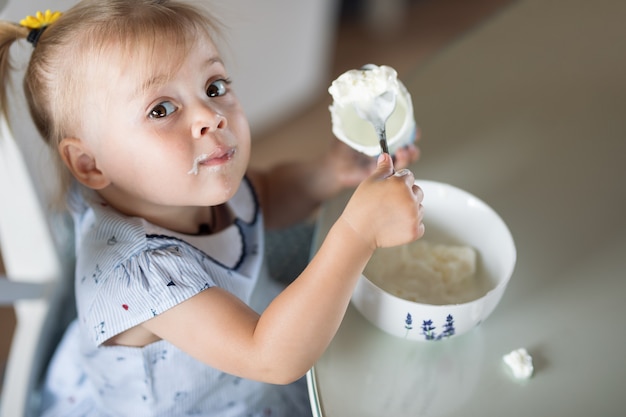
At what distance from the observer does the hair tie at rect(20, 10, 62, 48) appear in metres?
0.69

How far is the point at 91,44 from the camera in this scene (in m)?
0.65

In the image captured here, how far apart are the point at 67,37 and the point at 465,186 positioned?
1.53ft

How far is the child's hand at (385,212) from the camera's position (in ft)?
1.98

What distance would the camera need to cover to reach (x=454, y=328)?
0.63 m

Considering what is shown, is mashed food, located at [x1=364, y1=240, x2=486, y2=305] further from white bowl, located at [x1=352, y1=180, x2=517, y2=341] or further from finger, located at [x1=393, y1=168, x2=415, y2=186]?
finger, located at [x1=393, y1=168, x2=415, y2=186]

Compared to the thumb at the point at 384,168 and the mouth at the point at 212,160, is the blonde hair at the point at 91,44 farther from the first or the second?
the thumb at the point at 384,168

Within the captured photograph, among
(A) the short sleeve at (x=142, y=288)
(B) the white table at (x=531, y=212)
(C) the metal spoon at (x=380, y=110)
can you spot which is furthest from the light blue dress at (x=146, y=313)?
(C) the metal spoon at (x=380, y=110)

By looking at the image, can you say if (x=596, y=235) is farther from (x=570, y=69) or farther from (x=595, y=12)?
(x=595, y=12)

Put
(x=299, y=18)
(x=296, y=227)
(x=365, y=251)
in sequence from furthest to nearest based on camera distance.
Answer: (x=299, y=18), (x=296, y=227), (x=365, y=251)

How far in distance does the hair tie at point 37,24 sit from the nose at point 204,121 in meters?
0.18

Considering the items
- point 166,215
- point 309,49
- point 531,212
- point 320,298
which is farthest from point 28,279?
point 309,49

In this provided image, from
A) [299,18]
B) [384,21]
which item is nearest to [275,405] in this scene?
[299,18]

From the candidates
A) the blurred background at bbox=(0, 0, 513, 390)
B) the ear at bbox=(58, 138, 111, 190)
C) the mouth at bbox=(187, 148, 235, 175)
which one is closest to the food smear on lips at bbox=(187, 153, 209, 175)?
the mouth at bbox=(187, 148, 235, 175)

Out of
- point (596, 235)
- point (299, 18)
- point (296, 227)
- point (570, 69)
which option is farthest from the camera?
point (299, 18)
